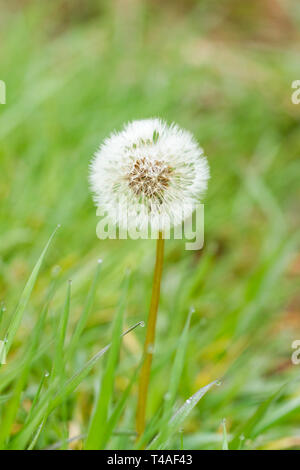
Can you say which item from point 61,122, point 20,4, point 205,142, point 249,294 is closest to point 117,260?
point 249,294

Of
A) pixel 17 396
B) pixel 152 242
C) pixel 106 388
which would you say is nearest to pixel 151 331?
pixel 106 388

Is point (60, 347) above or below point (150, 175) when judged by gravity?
below

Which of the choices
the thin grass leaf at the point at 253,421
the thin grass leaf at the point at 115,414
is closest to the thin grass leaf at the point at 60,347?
the thin grass leaf at the point at 115,414

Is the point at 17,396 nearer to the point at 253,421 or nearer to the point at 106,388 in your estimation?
the point at 106,388

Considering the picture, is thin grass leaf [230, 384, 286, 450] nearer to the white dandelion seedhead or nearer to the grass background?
the grass background

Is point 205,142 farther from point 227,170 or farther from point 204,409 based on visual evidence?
point 204,409

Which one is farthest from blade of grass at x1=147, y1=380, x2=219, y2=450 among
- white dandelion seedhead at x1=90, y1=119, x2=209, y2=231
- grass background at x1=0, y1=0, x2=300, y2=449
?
white dandelion seedhead at x1=90, y1=119, x2=209, y2=231

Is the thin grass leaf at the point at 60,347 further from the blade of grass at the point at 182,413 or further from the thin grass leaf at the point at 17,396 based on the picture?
the blade of grass at the point at 182,413
